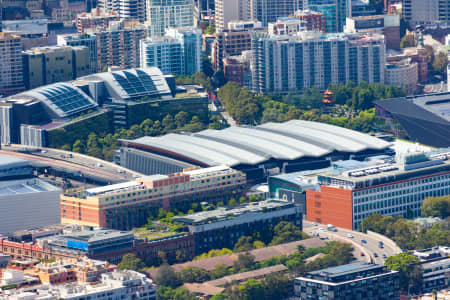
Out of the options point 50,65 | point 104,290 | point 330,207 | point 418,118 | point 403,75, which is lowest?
point 104,290

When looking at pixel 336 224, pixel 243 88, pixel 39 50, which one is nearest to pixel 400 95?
pixel 243 88

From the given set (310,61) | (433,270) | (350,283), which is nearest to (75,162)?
(310,61)

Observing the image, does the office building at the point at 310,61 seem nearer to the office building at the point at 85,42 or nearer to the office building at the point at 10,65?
the office building at the point at 85,42

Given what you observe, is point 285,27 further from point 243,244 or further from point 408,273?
point 408,273

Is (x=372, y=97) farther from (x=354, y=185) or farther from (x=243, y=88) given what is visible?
(x=354, y=185)

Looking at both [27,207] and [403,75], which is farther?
[403,75]

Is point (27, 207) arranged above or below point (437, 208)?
above

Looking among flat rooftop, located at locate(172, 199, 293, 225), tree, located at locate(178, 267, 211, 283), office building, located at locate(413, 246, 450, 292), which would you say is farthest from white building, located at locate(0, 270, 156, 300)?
office building, located at locate(413, 246, 450, 292)

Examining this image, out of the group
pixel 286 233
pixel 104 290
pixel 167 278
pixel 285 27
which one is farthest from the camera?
pixel 285 27

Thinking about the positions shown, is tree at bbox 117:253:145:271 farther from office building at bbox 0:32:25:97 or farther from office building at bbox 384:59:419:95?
office building at bbox 384:59:419:95
